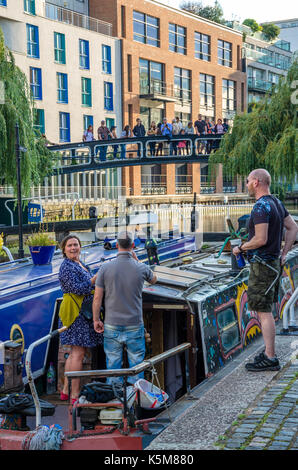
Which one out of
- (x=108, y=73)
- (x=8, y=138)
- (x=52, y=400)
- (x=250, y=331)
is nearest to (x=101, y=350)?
(x=52, y=400)

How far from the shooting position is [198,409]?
4.70 metres

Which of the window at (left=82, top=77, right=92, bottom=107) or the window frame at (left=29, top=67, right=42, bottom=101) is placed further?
the window at (left=82, top=77, right=92, bottom=107)

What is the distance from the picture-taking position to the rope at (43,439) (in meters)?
4.10

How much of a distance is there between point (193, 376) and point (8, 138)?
1248 centimetres

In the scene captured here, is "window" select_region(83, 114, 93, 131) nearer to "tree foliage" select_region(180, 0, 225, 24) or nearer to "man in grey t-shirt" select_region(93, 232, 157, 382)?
"tree foliage" select_region(180, 0, 225, 24)

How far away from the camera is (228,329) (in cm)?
677

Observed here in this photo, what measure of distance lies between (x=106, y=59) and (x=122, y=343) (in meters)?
36.4

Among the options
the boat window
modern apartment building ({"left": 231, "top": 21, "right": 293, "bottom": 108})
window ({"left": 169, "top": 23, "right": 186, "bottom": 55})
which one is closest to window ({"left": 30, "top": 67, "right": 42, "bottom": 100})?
window ({"left": 169, "top": 23, "right": 186, "bottom": 55})

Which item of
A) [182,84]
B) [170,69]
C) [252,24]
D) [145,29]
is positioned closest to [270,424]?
[145,29]

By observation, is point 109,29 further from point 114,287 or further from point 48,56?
point 114,287

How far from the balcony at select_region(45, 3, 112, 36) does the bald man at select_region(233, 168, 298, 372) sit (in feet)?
108

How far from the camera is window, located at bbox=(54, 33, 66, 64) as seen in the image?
3531 cm

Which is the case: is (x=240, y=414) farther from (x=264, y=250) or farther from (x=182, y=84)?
(x=182, y=84)

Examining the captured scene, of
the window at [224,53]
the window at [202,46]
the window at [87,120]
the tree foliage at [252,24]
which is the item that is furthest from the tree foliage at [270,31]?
the window at [87,120]
